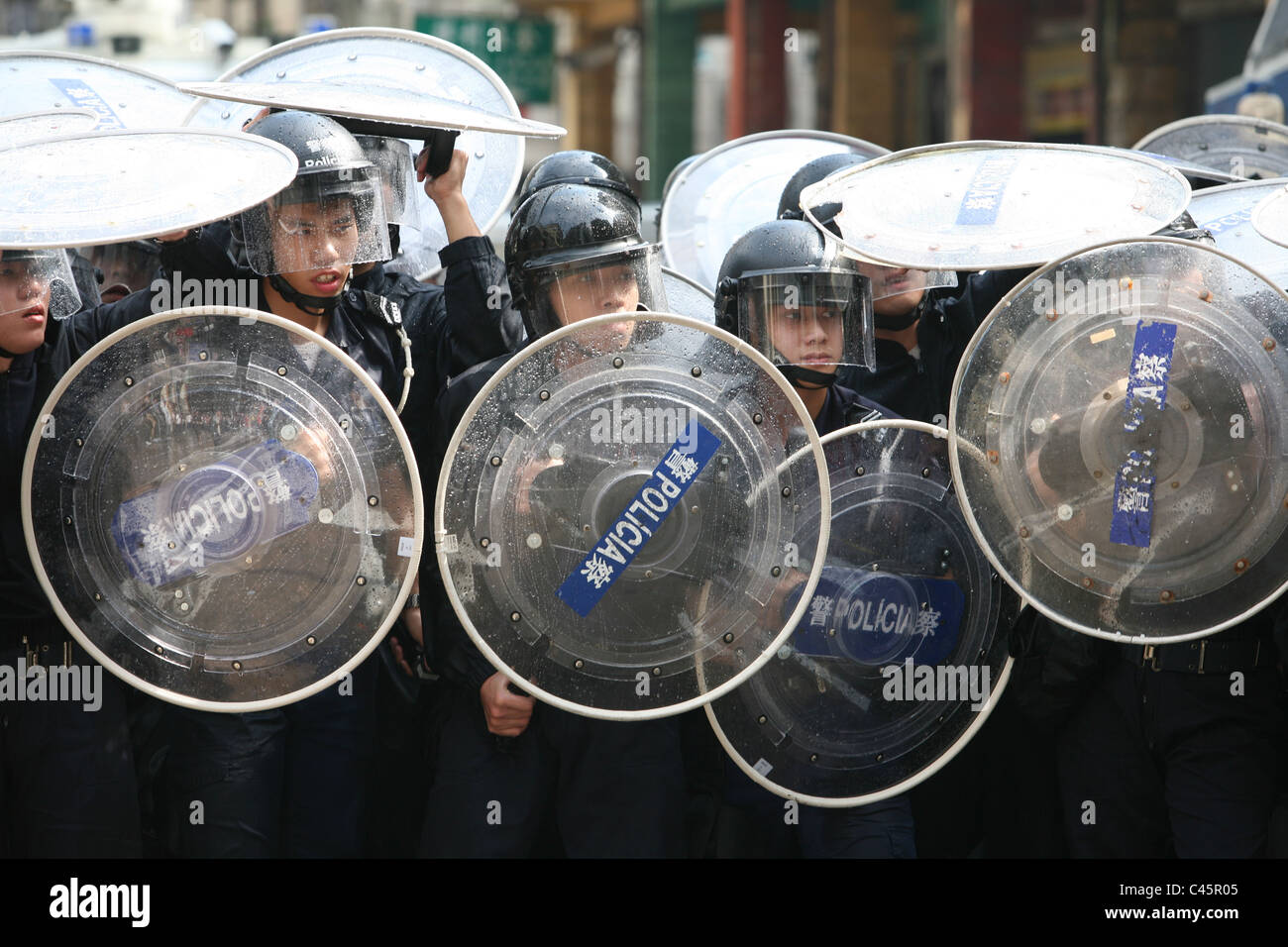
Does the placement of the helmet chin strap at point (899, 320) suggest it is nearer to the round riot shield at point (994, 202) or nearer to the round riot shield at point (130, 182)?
the round riot shield at point (994, 202)

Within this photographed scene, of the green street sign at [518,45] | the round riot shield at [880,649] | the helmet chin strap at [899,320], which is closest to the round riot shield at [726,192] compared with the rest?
the helmet chin strap at [899,320]

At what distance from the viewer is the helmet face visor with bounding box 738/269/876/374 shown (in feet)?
11.0

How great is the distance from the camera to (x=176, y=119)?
4164mm

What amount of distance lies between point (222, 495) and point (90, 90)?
1892mm

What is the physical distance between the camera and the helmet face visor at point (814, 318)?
11.0ft

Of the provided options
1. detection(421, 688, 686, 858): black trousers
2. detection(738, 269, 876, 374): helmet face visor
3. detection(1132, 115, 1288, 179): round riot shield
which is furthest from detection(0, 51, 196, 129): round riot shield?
detection(1132, 115, 1288, 179): round riot shield

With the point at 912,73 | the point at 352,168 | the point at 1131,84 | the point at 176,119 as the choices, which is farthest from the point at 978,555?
the point at 912,73

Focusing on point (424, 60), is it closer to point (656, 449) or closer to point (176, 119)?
point (176, 119)

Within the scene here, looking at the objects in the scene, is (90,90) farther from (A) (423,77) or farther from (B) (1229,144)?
(B) (1229,144)

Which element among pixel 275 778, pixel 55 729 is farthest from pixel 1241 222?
pixel 55 729

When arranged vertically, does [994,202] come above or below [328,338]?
above

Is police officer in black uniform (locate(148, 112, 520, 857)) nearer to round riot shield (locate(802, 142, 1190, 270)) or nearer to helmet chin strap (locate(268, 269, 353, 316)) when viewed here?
helmet chin strap (locate(268, 269, 353, 316))

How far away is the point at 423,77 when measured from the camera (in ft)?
13.9

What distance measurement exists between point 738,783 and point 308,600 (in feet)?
3.82
